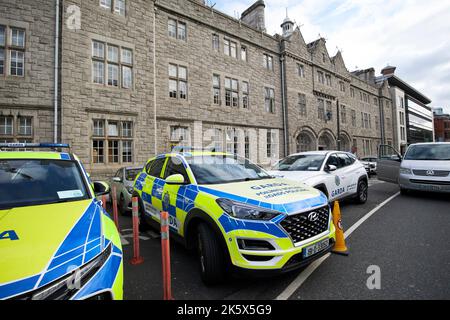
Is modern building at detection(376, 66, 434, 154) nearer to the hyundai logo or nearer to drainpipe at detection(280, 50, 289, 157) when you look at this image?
drainpipe at detection(280, 50, 289, 157)

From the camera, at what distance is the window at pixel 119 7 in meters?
11.6

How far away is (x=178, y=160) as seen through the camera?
4234 millimetres

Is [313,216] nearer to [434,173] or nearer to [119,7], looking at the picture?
[434,173]

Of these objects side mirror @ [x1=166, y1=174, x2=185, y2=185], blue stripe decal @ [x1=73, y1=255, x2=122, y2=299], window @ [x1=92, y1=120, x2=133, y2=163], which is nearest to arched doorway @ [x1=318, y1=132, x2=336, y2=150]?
window @ [x1=92, y1=120, x2=133, y2=163]

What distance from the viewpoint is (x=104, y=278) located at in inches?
72.1

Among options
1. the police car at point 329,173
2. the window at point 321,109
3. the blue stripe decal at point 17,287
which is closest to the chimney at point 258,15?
the window at point 321,109

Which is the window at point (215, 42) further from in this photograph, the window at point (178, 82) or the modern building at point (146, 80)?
the window at point (178, 82)

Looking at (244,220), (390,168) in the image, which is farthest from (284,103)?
(244,220)

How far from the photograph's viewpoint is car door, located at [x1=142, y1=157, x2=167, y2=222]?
442cm

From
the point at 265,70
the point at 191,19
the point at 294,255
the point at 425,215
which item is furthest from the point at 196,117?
the point at 294,255

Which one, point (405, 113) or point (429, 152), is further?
point (405, 113)

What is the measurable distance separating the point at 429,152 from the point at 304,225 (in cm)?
852

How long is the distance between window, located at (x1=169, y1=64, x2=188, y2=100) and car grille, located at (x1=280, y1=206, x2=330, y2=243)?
11.9 meters
